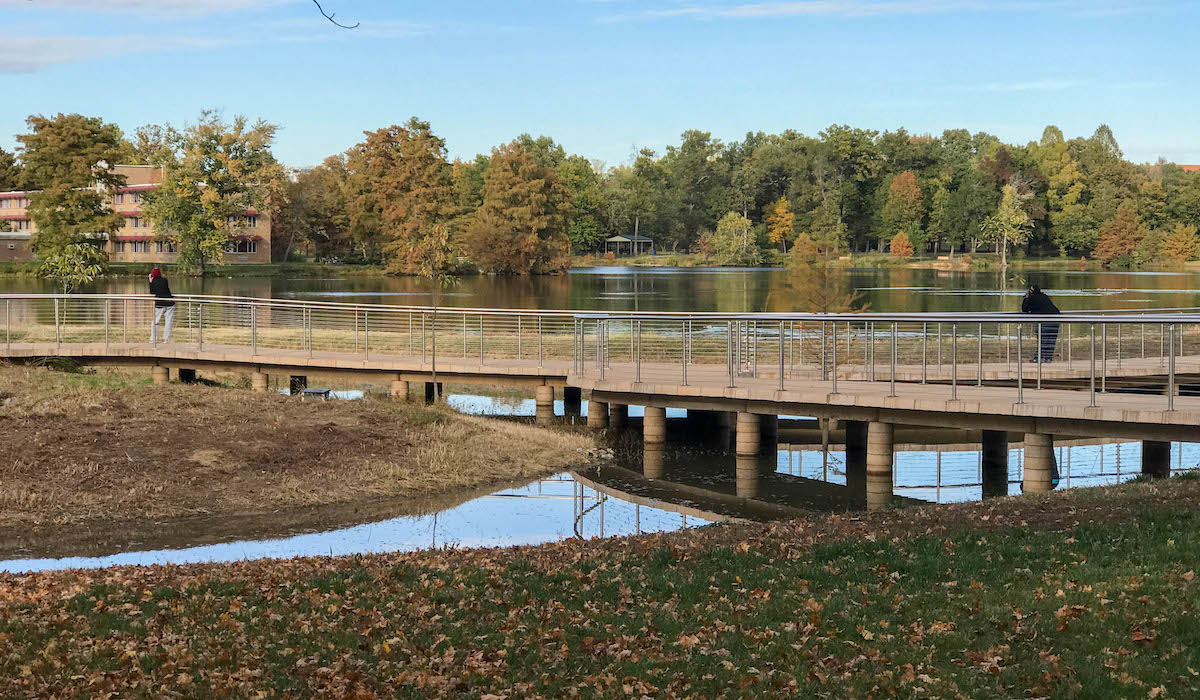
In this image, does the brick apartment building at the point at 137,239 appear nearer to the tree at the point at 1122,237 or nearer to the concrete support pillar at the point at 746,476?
the tree at the point at 1122,237

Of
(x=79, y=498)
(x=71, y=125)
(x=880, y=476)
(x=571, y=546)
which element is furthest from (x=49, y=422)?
(x=71, y=125)

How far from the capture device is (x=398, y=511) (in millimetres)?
18500

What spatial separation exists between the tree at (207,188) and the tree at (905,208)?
58.3 meters

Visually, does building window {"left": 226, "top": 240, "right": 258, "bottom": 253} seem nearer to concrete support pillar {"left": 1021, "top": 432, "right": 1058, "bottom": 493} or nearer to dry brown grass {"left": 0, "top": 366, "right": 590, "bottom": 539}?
dry brown grass {"left": 0, "top": 366, "right": 590, "bottom": 539}

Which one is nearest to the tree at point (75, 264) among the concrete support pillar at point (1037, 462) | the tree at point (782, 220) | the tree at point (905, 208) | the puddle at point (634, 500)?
the puddle at point (634, 500)

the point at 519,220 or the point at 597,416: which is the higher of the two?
the point at 519,220

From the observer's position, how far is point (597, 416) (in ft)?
83.3

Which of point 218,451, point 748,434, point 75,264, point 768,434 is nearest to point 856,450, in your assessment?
point 768,434

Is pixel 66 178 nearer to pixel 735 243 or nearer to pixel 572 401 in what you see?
pixel 572 401

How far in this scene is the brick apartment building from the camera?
330ft

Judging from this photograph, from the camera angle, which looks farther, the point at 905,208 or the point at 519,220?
the point at 905,208

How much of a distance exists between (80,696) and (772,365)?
66.8 ft

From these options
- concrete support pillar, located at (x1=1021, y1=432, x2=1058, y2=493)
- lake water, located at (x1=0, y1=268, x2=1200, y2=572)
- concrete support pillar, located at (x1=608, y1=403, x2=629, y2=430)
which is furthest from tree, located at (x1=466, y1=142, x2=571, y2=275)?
concrete support pillar, located at (x1=1021, y1=432, x2=1058, y2=493)

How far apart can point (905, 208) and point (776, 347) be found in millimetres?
89965
